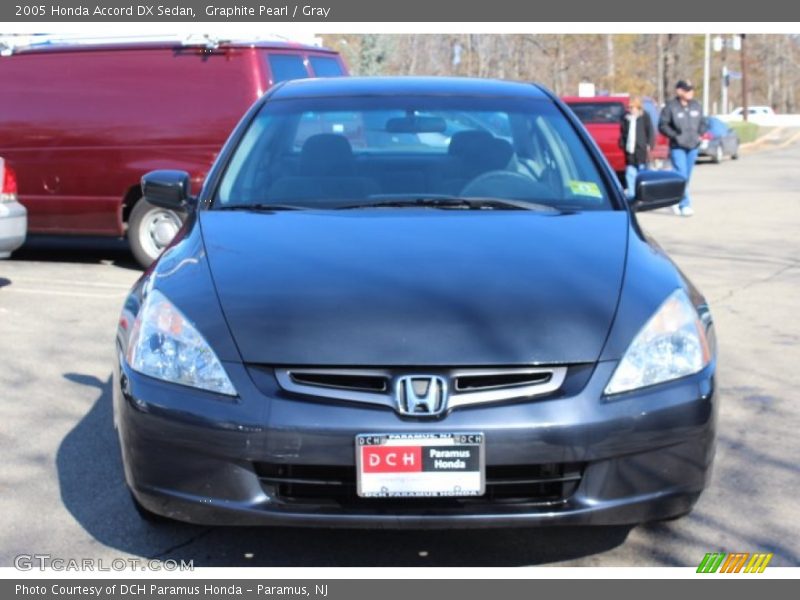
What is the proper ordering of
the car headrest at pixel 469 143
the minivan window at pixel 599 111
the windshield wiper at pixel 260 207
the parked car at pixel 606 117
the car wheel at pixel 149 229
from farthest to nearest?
the minivan window at pixel 599 111, the parked car at pixel 606 117, the car wheel at pixel 149 229, the car headrest at pixel 469 143, the windshield wiper at pixel 260 207

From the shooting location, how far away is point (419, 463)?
3281 millimetres

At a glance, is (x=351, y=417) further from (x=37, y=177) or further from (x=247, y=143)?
(x=37, y=177)

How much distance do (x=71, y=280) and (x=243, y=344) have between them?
257 inches

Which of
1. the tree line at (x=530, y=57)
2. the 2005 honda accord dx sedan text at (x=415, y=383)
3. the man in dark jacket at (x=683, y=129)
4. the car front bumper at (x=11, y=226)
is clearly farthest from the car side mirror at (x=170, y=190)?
the tree line at (x=530, y=57)

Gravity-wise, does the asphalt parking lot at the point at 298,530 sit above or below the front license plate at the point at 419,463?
below

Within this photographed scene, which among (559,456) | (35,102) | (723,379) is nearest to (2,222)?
Answer: (35,102)

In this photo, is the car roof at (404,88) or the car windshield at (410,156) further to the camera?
the car roof at (404,88)

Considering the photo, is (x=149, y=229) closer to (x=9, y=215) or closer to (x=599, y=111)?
(x=9, y=215)

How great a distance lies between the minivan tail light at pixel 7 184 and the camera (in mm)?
9008

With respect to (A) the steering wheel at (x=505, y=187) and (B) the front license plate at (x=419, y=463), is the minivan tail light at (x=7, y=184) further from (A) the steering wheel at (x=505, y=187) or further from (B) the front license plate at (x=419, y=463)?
(B) the front license plate at (x=419, y=463)

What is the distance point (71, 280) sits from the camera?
958 cm

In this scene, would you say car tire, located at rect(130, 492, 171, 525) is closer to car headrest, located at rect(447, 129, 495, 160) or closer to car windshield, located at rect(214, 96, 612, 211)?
car windshield, located at rect(214, 96, 612, 211)

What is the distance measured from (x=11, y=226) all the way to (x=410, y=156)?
4980 mm

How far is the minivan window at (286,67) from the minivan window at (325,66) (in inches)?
11.7
